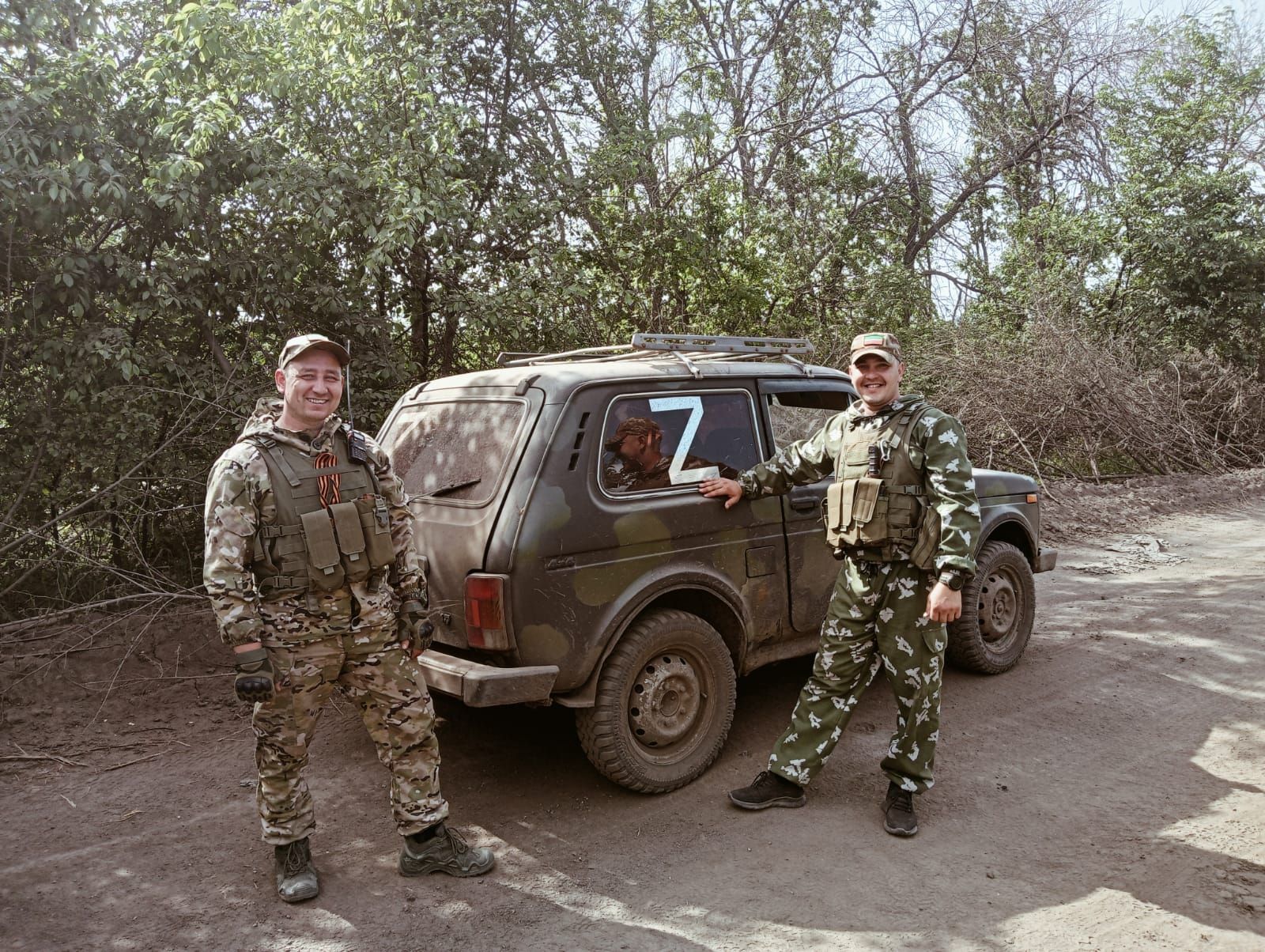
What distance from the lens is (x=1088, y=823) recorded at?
369 centimetres

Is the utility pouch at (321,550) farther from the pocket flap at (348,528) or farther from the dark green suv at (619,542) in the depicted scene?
the dark green suv at (619,542)

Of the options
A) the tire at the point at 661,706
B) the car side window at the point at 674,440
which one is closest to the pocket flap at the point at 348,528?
the car side window at the point at 674,440

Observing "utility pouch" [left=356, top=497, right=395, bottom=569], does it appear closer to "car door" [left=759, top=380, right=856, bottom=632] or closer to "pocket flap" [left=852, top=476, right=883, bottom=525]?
"pocket flap" [left=852, top=476, right=883, bottom=525]

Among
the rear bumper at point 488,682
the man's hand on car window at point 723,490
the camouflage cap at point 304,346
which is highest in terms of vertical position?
the camouflage cap at point 304,346

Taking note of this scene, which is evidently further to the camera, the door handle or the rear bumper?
the door handle

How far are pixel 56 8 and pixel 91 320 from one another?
1.98 m

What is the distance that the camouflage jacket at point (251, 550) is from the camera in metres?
3.00

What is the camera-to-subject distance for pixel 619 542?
3822 mm

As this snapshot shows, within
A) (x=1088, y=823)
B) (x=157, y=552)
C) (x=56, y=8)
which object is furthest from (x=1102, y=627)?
(x=56, y=8)

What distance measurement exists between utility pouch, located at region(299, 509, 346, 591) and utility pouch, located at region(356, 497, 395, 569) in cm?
11

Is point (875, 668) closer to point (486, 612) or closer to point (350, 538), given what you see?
point (486, 612)

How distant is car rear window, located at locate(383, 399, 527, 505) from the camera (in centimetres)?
384

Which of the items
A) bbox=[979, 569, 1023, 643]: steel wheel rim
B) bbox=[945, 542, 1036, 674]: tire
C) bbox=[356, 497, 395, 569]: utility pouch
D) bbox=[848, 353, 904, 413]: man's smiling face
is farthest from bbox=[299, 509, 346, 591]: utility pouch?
bbox=[979, 569, 1023, 643]: steel wheel rim

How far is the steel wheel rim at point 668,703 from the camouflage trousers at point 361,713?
0.90 metres
